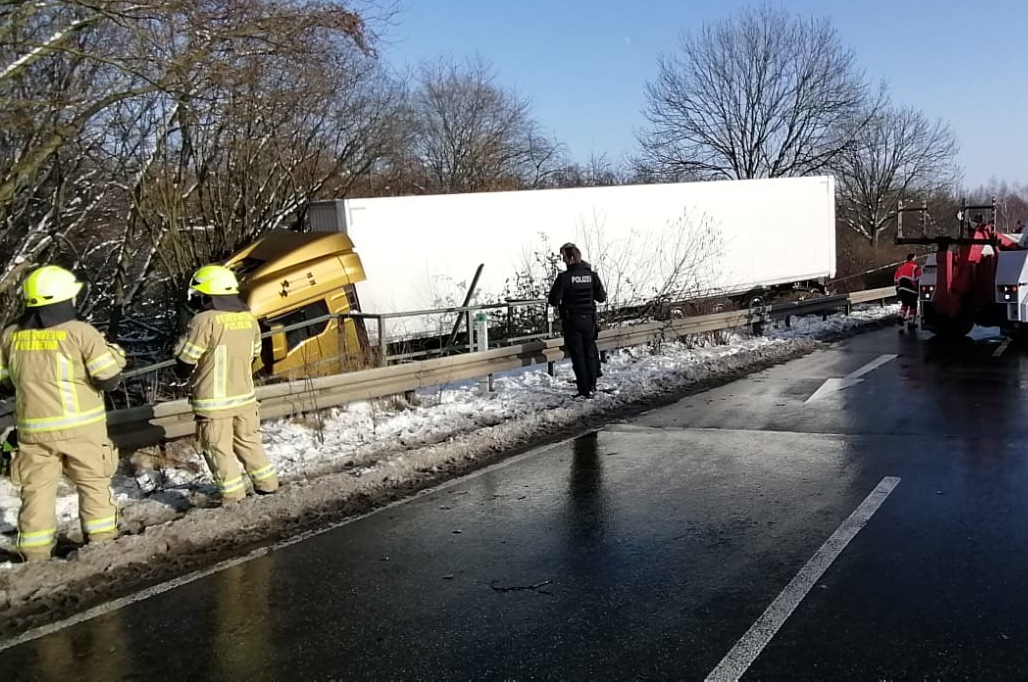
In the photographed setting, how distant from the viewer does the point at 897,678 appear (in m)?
3.48

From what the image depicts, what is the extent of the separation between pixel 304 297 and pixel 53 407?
17.8 ft

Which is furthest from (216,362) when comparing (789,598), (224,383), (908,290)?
(908,290)

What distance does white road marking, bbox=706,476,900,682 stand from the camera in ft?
11.9

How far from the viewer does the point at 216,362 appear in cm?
609

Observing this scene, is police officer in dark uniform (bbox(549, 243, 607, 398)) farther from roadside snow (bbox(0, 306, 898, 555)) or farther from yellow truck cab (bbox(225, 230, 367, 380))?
yellow truck cab (bbox(225, 230, 367, 380))

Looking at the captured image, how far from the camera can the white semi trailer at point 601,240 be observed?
14.0 metres

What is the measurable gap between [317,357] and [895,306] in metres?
18.9

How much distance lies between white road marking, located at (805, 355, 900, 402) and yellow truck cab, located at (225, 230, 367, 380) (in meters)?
5.67

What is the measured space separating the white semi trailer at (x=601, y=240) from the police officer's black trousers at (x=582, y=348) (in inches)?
158

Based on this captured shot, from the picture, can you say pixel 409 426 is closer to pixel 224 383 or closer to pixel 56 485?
pixel 224 383

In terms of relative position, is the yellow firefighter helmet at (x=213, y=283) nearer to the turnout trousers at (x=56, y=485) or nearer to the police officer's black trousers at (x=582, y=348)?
the turnout trousers at (x=56, y=485)

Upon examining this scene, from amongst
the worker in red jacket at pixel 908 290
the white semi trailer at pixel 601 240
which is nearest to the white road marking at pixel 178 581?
the white semi trailer at pixel 601 240

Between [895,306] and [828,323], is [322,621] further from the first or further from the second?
[895,306]

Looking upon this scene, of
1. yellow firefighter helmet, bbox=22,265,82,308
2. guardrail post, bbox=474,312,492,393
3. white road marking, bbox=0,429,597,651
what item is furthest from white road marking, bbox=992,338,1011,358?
yellow firefighter helmet, bbox=22,265,82,308
